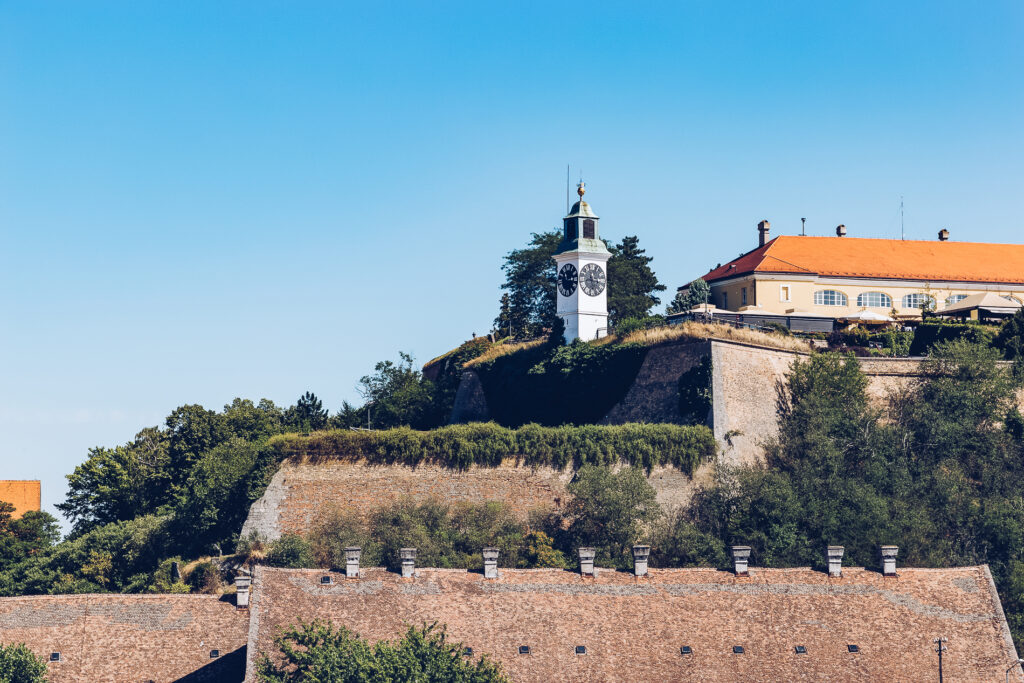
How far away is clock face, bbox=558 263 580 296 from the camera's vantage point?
65000 millimetres

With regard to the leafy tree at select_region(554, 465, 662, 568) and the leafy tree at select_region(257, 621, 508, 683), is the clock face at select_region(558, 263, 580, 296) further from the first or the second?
the leafy tree at select_region(257, 621, 508, 683)

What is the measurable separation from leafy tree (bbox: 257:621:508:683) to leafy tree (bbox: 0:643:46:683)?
6434mm

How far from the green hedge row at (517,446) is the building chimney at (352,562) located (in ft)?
36.7

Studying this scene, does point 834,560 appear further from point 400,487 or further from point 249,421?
point 249,421

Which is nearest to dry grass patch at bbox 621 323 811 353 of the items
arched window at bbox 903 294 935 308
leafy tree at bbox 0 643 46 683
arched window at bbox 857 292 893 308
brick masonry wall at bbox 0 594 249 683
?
arched window at bbox 857 292 893 308

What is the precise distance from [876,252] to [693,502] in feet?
79.9

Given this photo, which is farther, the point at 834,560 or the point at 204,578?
the point at 204,578

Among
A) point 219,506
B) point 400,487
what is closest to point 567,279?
point 400,487

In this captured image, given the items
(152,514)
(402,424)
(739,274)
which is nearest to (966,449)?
(739,274)

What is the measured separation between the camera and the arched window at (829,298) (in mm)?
73688

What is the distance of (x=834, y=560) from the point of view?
49.4 m

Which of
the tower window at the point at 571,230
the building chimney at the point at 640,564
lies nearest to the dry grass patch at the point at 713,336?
the tower window at the point at 571,230

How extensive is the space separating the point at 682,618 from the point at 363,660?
32.0 feet

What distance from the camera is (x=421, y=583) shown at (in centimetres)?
4788
